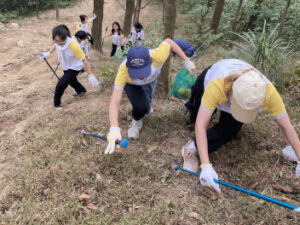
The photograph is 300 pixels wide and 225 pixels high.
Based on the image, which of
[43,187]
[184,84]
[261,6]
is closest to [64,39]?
[184,84]

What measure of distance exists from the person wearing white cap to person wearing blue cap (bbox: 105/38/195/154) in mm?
738

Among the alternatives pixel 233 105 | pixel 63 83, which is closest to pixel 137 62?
pixel 233 105

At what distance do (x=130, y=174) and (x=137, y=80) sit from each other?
1087 millimetres

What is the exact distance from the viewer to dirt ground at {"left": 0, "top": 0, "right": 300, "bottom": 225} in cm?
224

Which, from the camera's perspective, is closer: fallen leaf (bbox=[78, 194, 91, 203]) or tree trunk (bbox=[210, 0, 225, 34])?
fallen leaf (bbox=[78, 194, 91, 203])

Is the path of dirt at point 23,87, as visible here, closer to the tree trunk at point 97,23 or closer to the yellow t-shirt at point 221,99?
the tree trunk at point 97,23

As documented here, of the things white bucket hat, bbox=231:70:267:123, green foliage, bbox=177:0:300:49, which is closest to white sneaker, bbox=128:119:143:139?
white bucket hat, bbox=231:70:267:123

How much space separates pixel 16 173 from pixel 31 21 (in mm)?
14108

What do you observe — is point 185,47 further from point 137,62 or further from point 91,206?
point 91,206

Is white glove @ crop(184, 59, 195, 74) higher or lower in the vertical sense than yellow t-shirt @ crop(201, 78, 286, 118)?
lower

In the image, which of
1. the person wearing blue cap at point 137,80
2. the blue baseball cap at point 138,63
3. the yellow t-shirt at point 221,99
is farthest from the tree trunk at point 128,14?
the yellow t-shirt at point 221,99

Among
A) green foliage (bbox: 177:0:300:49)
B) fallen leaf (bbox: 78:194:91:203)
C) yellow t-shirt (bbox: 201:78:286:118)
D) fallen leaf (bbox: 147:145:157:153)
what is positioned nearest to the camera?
yellow t-shirt (bbox: 201:78:286:118)

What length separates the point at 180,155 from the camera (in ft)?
9.69

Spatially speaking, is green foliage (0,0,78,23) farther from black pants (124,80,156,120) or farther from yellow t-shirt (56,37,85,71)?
black pants (124,80,156,120)
